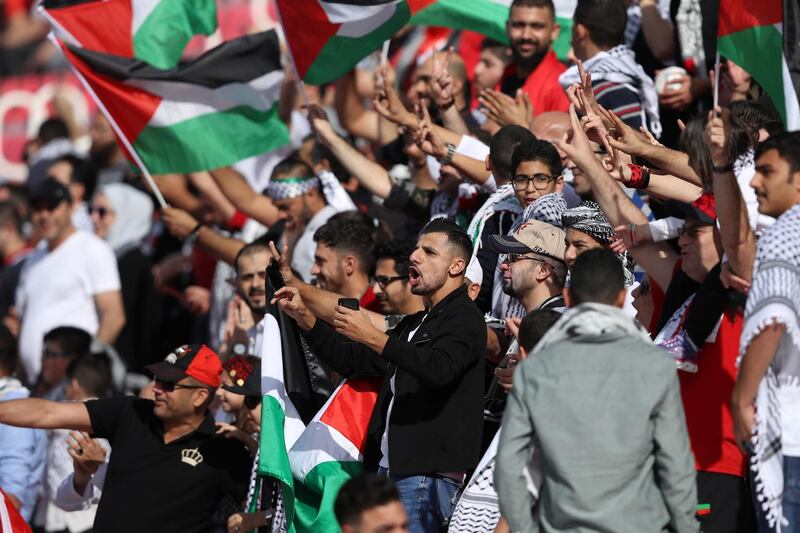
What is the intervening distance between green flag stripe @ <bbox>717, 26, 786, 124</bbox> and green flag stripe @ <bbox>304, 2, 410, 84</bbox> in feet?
8.88

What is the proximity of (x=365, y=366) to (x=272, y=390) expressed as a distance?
56 cm

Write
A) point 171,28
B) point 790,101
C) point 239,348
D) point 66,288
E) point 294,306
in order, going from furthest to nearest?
point 66,288 < point 171,28 < point 239,348 < point 294,306 < point 790,101

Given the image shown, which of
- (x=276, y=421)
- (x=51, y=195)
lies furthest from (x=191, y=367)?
(x=51, y=195)

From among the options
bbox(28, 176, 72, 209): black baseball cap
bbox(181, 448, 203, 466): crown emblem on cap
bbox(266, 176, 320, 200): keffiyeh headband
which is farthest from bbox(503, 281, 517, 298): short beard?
bbox(28, 176, 72, 209): black baseball cap

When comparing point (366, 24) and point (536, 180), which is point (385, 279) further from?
point (366, 24)

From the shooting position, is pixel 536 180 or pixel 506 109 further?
pixel 506 109

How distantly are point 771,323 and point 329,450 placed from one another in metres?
2.70

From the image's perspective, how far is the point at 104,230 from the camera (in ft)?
44.2

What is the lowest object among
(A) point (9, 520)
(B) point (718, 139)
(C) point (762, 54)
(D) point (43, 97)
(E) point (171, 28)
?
(D) point (43, 97)

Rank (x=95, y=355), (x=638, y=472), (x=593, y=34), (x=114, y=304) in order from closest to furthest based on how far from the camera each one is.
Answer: (x=638, y=472) < (x=593, y=34) < (x=95, y=355) < (x=114, y=304)

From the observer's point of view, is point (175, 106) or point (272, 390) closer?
point (272, 390)

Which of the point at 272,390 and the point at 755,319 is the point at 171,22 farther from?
the point at 755,319

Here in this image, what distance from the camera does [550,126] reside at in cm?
884

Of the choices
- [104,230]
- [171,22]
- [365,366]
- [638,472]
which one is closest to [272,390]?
[365,366]
